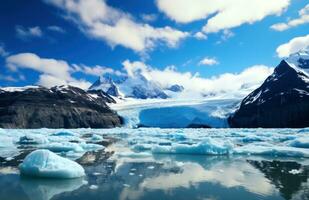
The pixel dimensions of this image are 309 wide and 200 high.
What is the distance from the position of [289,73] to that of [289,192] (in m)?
83.7

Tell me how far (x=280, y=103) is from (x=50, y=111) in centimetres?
5307

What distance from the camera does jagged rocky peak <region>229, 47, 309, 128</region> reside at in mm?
76688

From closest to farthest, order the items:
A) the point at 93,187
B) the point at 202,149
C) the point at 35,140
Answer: the point at 93,187, the point at 202,149, the point at 35,140

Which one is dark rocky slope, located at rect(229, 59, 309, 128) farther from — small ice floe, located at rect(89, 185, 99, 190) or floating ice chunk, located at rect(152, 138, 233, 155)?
small ice floe, located at rect(89, 185, 99, 190)

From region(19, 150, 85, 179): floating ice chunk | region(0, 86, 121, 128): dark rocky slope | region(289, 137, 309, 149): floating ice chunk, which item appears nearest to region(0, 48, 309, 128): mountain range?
region(0, 86, 121, 128): dark rocky slope

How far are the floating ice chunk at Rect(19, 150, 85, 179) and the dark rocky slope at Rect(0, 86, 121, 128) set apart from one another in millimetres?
64362

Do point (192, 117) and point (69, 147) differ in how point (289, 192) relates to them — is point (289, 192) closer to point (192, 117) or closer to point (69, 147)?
point (69, 147)

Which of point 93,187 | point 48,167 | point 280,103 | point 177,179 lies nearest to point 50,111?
point 280,103

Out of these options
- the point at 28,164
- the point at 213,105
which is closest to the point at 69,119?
the point at 213,105

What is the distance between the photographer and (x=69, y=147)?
21000 mm

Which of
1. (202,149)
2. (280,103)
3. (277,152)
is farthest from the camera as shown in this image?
(280,103)

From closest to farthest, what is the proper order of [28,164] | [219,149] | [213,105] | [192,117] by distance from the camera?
[28,164], [219,149], [192,117], [213,105]

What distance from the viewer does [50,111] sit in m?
83.4

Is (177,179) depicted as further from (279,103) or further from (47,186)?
(279,103)
